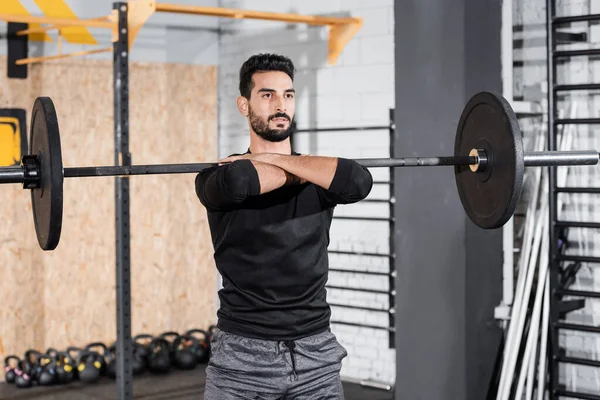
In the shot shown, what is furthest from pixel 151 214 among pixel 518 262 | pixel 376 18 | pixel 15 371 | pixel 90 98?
pixel 518 262

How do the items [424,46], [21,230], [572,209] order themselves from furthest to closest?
1. [21,230]
2. [572,209]
3. [424,46]

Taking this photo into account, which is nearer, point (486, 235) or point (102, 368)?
point (486, 235)

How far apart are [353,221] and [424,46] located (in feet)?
6.53

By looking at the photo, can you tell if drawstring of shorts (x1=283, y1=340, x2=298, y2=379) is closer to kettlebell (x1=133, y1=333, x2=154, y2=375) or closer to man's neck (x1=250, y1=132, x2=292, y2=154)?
man's neck (x1=250, y1=132, x2=292, y2=154)

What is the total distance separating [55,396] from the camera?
5254 mm

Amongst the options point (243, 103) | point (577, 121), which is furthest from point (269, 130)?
point (577, 121)

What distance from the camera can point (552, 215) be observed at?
390 cm

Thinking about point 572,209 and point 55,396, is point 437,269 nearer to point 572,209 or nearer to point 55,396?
point 572,209

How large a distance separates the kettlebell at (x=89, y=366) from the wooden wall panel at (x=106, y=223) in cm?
29

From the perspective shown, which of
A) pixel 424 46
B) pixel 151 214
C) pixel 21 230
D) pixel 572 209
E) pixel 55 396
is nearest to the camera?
pixel 424 46

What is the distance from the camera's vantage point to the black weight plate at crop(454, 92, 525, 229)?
2410mm

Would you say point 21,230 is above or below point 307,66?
below

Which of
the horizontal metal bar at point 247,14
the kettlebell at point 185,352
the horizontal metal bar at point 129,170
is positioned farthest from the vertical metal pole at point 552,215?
the kettlebell at point 185,352

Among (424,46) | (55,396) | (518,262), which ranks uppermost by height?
(424,46)
